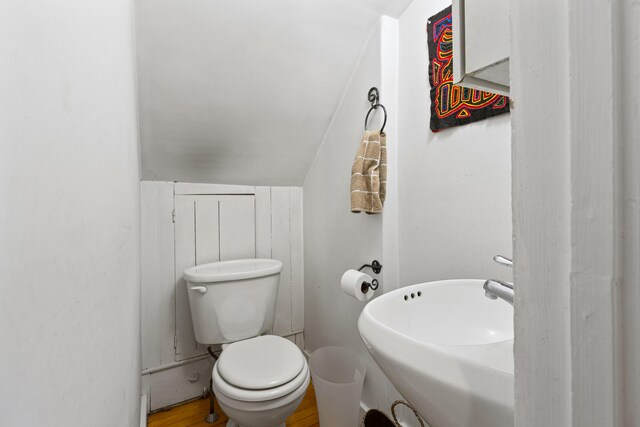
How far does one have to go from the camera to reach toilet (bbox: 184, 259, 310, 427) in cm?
104

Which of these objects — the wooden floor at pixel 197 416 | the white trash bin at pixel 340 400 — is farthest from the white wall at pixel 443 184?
the wooden floor at pixel 197 416

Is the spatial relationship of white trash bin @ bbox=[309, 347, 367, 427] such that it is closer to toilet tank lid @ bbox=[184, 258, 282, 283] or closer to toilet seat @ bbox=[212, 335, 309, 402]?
toilet seat @ bbox=[212, 335, 309, 402]

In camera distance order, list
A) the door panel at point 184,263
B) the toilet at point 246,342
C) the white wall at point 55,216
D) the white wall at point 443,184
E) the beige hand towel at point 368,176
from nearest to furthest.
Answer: the white wall at point 55,216, the white wall at point 443,184, the toilet at point 246,342, the beige hand towel at point 368,176, the door panel at point 184,263

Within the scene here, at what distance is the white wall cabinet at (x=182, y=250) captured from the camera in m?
1.47

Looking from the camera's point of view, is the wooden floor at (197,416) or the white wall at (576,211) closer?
the white wall at (576,211)

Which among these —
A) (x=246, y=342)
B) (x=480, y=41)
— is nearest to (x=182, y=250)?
(x=246, y=342)

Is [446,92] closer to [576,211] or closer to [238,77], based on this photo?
[238,77]

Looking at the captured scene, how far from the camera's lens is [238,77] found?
130 centimetres

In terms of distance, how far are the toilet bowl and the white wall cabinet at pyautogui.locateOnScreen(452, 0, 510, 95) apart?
3.63ft

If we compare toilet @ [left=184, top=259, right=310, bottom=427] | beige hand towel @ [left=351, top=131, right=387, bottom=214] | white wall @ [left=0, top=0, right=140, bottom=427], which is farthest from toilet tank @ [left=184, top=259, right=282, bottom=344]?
white wall @ [left=0, top=0, right=140, bottom=427]

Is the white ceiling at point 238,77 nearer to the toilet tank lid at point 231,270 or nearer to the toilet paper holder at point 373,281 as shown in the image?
the toilet tank lid at point 231,270

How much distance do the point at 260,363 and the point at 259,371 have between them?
0.18 ft

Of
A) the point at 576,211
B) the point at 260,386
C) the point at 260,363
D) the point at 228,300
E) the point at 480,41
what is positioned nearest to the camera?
the point at 576,211

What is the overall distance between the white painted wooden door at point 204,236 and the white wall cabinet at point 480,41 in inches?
57.4
